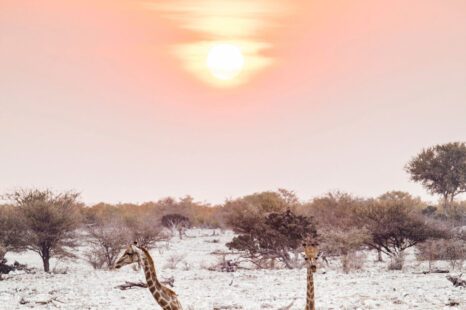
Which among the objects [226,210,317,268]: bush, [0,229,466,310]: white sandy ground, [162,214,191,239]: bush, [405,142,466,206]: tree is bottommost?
[0,229,466,310]: white sandy ground

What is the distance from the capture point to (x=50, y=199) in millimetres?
32906

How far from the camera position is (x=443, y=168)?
58938mm

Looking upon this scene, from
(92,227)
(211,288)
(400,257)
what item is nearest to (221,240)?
(92,227)

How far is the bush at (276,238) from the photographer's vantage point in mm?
29641

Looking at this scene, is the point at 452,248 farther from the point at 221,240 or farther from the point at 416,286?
the point at 221,240

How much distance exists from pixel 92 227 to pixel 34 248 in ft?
14.1

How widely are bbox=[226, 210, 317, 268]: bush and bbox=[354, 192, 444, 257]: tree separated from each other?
3187 millimetres

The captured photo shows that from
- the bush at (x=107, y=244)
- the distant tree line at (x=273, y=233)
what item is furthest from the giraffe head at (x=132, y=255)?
the bush at (x=107, y=244)

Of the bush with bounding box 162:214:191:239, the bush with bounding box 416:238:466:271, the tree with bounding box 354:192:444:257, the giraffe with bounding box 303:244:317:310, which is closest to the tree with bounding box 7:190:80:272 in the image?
the tree with bounding box 354:192:444:257

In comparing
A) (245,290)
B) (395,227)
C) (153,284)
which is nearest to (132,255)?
(153,284)

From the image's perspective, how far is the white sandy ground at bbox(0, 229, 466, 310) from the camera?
17.0 m

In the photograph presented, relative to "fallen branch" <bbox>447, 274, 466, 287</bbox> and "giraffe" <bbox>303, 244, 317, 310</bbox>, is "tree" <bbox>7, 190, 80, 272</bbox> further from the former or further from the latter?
"giraffe" <bbox>303, 244, 317, 310</bbox>

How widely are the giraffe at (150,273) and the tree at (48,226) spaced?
2308 centimetres

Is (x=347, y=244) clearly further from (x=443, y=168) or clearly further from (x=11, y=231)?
(x=443, y=168)
